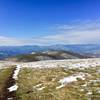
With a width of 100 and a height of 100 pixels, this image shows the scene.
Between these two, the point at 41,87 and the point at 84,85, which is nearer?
the point at 84,85

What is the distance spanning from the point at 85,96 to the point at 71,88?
3846 mm

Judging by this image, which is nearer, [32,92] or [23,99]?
[23,99]

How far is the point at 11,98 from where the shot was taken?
21688mm

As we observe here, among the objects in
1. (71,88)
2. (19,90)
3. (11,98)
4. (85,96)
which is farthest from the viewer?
(19,90)

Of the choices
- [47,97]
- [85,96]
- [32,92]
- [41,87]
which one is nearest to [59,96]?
[47,97]

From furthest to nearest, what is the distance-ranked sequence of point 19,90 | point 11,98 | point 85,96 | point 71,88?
point 19,90 → point 71,88 → point 11,98 → point 85,96

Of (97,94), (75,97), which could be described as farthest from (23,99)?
(97,94)

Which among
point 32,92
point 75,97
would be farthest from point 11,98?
point 75,97

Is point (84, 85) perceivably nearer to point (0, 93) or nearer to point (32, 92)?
point (32, 92)

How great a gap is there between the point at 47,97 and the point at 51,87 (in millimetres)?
4583

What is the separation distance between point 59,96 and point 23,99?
326cm

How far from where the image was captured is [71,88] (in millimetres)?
23797

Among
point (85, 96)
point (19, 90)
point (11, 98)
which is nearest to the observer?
point (85, 96)

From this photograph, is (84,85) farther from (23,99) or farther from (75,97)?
(23,99)
